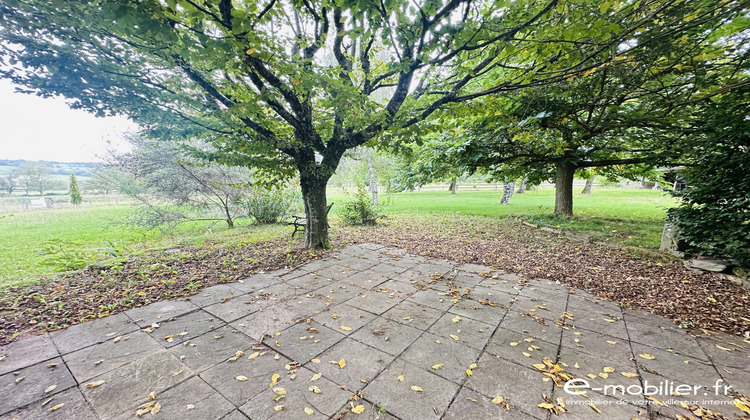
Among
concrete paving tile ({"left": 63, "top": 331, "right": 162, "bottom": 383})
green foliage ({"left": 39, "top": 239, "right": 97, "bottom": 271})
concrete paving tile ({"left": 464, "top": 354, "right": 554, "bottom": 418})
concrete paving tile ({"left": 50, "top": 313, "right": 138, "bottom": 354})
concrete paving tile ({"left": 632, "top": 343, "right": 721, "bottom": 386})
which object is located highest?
green foliage ({"left": 39, "top": 239, "right": 97, "bottom": 271})

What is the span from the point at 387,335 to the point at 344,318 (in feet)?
1.83

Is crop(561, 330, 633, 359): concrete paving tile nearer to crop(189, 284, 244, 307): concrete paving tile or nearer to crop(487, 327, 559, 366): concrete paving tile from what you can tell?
crop(487, 327, 559, 366): concrete paving tile

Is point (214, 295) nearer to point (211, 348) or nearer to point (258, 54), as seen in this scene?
point (211, 348)

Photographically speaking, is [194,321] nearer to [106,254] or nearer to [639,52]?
[106,254]

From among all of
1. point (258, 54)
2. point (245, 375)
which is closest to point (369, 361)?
point (245, 375)

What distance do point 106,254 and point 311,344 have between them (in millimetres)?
5528

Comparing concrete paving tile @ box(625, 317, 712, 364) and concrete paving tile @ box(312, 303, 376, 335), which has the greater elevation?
concrete paving tile @ box(312, 303, 376, 335)

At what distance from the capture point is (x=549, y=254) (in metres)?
5.13

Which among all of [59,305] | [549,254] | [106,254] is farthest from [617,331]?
[106,254]

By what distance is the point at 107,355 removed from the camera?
7.13 feet

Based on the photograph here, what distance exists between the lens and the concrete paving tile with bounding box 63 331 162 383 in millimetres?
1989

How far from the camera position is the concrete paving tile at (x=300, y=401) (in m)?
1.62

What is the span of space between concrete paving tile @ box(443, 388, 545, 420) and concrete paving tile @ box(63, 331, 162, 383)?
8.26ft

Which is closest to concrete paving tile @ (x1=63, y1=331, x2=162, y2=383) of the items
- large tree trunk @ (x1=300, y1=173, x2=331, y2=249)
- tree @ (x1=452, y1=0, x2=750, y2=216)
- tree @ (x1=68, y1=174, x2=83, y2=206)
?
large tree trunk @ (x1=300, y1=173, x2=331, y2=249)
